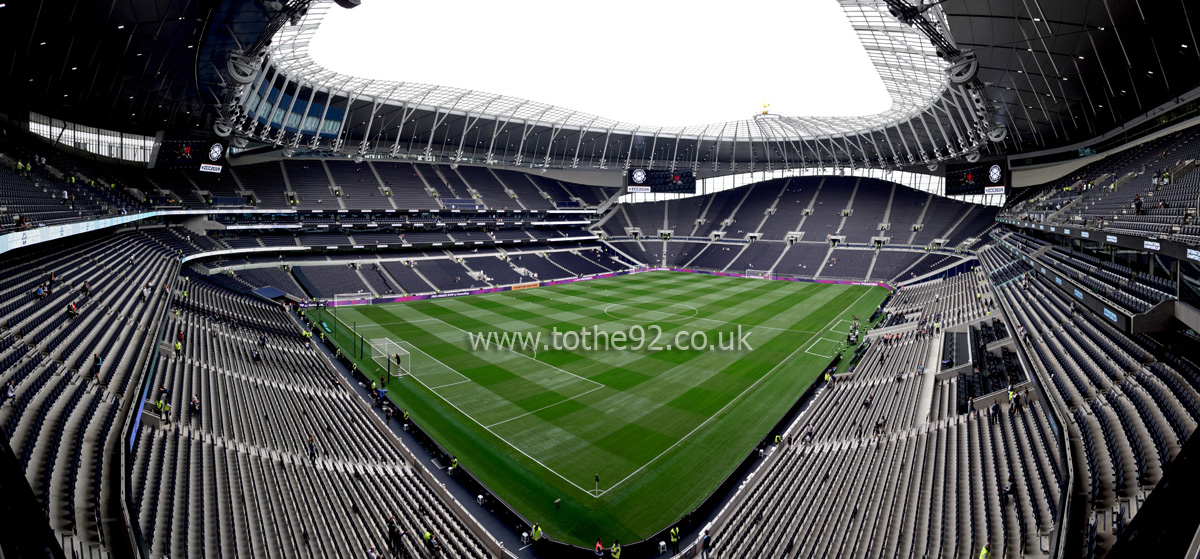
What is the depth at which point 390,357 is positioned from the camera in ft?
102

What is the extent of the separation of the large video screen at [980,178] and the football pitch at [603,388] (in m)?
19.4

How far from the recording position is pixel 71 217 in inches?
910

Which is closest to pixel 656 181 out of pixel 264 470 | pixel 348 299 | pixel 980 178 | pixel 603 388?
pixel 980 178

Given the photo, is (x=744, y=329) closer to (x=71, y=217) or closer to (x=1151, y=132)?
(x=1151, y=132)

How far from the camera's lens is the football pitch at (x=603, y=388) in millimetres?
17938

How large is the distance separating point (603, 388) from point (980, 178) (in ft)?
164

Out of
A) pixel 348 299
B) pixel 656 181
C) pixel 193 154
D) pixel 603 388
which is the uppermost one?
pixel 656 181

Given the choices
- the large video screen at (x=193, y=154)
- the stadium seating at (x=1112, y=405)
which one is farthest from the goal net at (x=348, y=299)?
the stadium seating at (x=1112, y=405)

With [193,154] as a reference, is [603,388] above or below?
below

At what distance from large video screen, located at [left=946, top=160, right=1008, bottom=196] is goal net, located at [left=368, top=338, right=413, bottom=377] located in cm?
5627

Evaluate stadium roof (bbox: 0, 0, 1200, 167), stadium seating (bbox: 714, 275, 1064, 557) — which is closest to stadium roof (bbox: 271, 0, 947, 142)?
stadium roof (bbox: 0, 0, 1200, 167)

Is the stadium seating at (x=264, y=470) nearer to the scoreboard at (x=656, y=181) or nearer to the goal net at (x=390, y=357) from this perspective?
the goal net at (x=390, y=357)

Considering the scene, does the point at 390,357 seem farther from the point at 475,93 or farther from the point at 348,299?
the point at 475,93

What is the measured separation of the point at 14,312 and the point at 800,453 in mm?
24823
